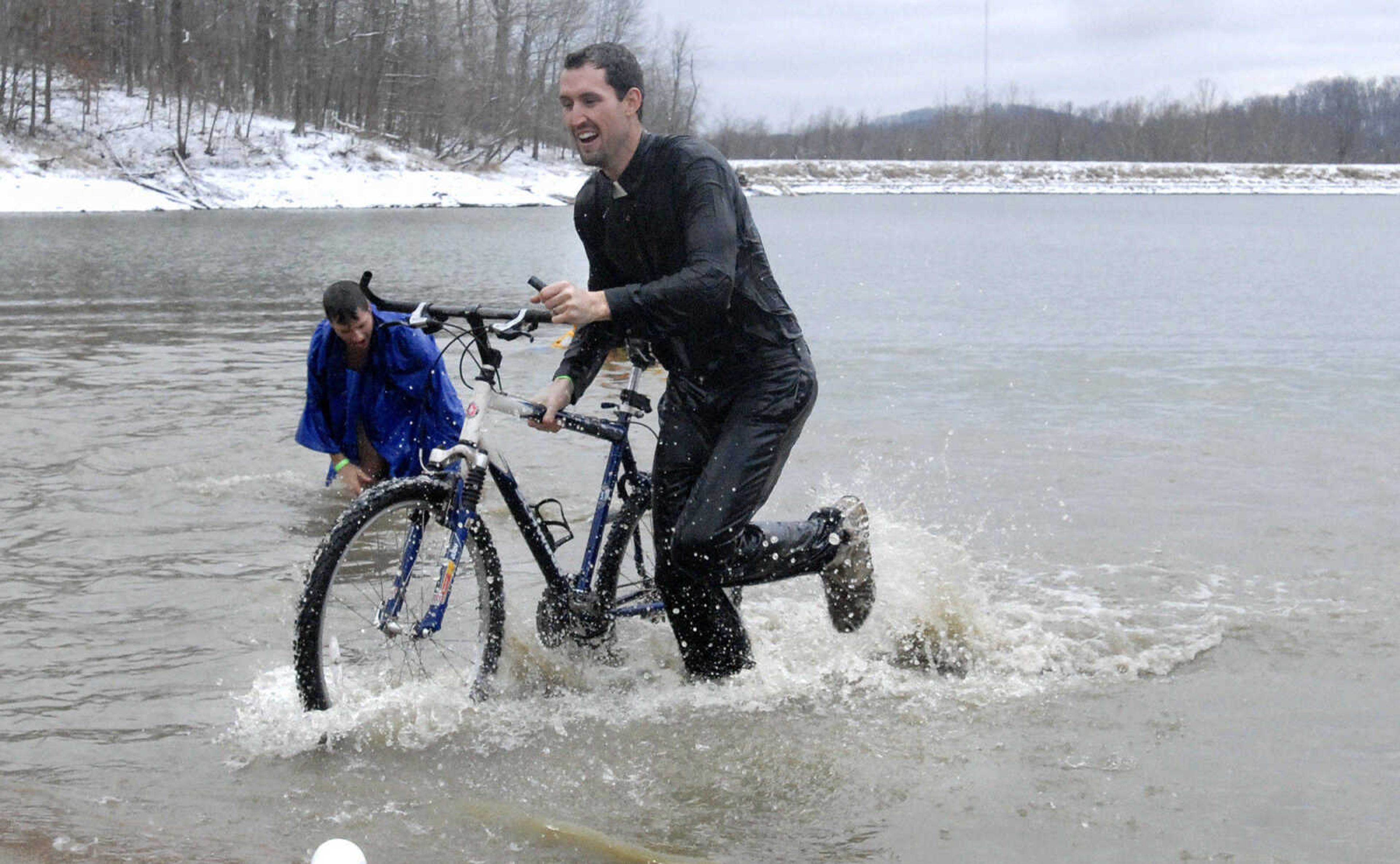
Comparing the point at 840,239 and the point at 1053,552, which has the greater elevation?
the point at 840,239

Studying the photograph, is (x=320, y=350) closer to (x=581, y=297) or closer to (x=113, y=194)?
(x=581, y=297)

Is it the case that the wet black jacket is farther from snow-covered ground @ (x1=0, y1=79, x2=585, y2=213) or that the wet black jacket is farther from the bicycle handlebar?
snow-covered ground @ (x1=0, y1=79, x2=585, y2=213)

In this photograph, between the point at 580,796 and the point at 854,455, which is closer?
the point at 580,796

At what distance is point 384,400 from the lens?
24.4ft

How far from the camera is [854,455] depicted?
10.2m

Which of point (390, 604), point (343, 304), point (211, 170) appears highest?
point (211, 170)

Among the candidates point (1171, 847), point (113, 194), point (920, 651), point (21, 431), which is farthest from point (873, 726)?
point (113, 194)

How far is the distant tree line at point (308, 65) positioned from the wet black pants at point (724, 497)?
187ft

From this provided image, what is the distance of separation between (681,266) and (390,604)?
1440 mm

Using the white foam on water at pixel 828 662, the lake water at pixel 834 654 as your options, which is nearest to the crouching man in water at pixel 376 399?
the lake water at pixel 834 654

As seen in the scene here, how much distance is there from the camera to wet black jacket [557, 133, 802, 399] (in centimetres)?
442

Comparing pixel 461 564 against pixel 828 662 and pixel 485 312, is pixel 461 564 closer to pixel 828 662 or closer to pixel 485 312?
pixel 485 312

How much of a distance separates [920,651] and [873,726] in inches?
30.9

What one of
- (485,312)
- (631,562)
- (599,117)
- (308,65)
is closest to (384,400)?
(631,562)
